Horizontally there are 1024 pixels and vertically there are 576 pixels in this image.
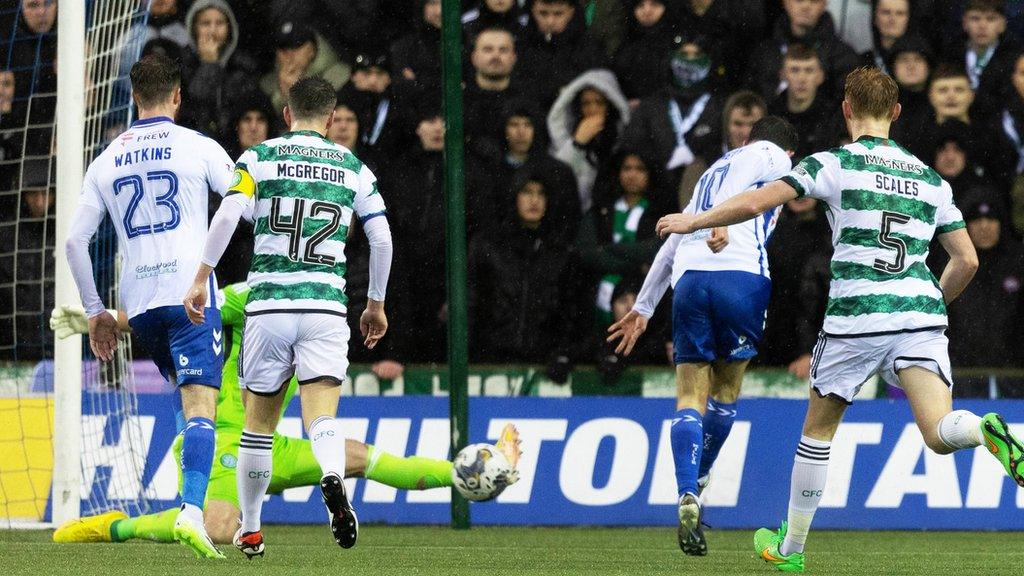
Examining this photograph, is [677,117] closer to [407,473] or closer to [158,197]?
[407,473]

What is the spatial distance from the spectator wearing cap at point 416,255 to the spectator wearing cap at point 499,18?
2.90 feet

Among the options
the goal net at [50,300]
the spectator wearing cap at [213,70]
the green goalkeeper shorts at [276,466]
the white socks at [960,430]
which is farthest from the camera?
the spectator wearing cap at [213,70]

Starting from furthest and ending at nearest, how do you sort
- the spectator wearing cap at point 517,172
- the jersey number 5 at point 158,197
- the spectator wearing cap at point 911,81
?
the spectator wearing cap at point 911,81, the spectator wearing cap at point 517,172, the jersey number 5 at point 158,197

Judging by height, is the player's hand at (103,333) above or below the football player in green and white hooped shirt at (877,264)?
below

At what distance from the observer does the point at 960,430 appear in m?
6.15

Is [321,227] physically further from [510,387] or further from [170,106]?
[510,387]

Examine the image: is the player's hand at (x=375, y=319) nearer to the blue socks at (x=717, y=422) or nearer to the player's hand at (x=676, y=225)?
the player's hand at (x=676, y=225)

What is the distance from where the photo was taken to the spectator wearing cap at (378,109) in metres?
11.1

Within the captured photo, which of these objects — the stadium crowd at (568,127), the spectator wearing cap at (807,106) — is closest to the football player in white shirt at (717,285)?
the stadium crowd at (568,127)

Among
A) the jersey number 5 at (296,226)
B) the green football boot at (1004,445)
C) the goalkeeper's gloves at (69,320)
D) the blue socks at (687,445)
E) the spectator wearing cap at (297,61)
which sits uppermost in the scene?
the spectator wearing cap at (297,61)

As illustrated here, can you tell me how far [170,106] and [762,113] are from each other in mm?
4057

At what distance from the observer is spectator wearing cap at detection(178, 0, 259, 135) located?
11.1 metres

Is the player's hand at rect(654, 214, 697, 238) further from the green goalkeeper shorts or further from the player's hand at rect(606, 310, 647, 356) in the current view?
the green goalkeeper shorts

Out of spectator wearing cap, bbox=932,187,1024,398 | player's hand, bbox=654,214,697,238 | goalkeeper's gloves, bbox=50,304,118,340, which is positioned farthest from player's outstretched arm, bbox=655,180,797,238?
spectator wearing cap, bbox=932,187,1024,398
